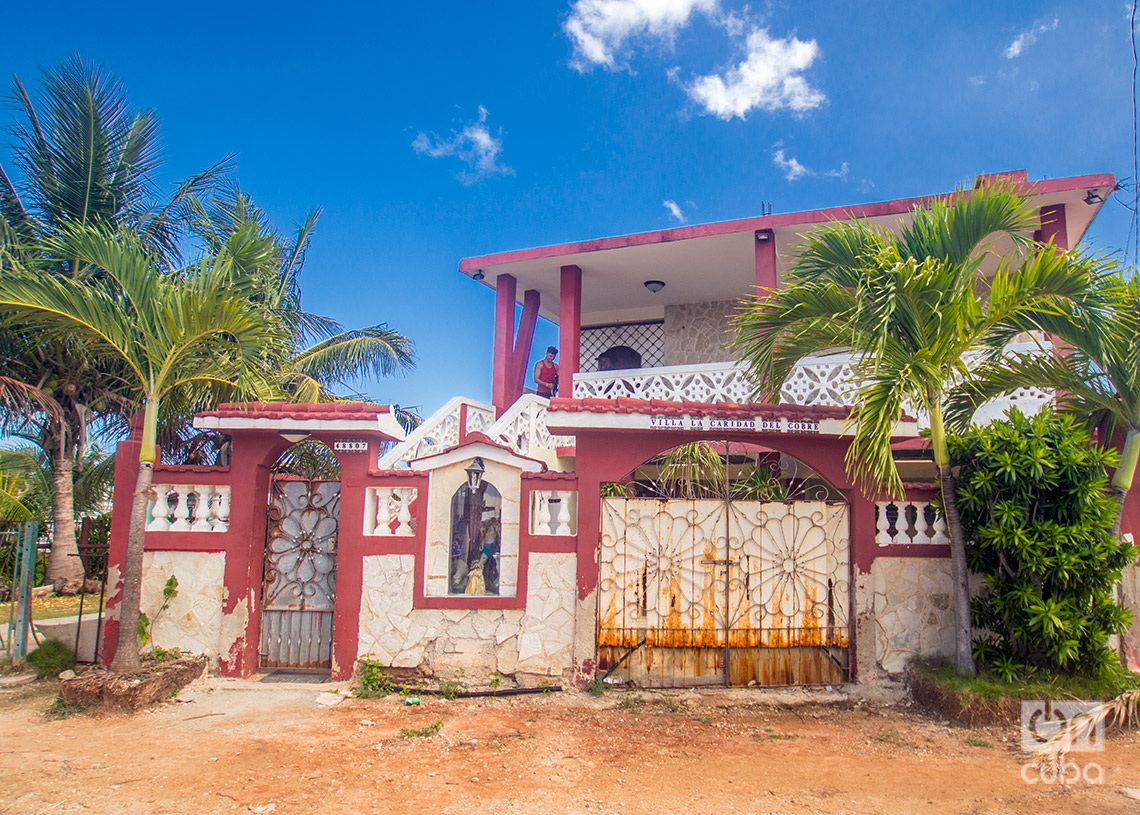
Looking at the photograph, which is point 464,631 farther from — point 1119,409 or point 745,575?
point 1119,409

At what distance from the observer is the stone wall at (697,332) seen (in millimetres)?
14773

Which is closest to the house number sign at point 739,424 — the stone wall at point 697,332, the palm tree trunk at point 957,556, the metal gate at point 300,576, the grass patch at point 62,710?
the palm tree trunk at point 957,556

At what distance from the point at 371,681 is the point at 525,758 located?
2108 mm

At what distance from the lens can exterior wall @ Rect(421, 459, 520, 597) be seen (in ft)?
23.0

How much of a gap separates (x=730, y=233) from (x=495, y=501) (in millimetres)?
6241

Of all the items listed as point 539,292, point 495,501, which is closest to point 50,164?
point 539,292

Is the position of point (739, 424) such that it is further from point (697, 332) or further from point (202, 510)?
point (697, 332)

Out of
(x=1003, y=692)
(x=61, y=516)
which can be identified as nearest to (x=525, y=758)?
(x=1003, y=692)

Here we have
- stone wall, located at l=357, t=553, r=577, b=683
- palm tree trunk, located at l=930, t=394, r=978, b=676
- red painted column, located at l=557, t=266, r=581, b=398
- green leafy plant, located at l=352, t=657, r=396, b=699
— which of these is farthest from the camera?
red painted column, located at l=557, t=266, r=581, b=398

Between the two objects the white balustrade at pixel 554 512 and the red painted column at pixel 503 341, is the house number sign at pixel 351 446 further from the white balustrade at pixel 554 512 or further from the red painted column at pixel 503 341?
the red painted column at pixel 503 341

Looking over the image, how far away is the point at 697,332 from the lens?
15.0 meters

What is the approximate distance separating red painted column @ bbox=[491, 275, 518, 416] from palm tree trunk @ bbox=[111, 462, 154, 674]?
22.4ft
